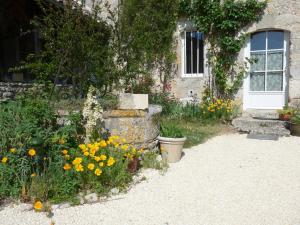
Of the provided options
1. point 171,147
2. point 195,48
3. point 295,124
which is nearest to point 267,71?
point 295,124

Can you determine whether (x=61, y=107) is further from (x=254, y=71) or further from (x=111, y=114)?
(x=254, y=71)

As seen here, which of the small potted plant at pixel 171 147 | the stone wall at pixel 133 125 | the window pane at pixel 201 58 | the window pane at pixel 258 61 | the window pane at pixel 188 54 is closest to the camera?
the stone wall at pixel 133 125

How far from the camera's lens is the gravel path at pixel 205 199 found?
270 cm

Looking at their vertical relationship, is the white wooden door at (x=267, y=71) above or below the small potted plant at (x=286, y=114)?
above

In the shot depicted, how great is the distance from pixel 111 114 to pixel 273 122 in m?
4.23

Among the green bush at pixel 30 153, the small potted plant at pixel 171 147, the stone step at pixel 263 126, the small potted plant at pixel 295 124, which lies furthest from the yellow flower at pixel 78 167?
the small potted plant at pixel 295 124

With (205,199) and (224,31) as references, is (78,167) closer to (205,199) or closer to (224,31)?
(205,199)

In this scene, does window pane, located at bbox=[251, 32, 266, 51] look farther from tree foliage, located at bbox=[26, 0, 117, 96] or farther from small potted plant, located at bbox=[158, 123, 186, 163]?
small potted plant, located at bbox=[158, 123, 186, 163]

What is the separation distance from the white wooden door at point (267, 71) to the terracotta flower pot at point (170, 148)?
4.16 meters

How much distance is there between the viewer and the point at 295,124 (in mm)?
6285

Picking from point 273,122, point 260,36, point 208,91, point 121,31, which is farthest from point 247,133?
point 121,31

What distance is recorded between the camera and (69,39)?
5125 mm

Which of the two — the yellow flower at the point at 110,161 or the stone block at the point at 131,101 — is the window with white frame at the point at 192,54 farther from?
the yellow flower at the point at 110,161

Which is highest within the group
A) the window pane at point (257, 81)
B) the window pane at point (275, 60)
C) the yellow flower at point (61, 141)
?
the window pane at point (275, 60)
